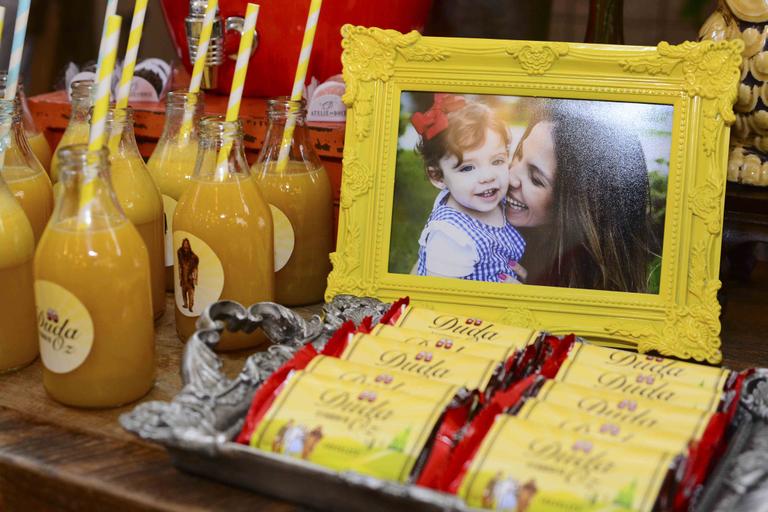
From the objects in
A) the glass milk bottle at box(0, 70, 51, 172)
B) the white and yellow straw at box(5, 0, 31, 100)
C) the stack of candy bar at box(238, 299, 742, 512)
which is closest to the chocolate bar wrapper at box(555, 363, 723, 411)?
the stack of candy bar at box(238, 299, 742, 512)

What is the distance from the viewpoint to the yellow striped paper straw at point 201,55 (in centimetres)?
108

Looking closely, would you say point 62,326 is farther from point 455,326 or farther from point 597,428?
point 597,428

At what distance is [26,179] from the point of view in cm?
109

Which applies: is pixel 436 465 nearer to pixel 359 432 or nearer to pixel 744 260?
pixel 359 432

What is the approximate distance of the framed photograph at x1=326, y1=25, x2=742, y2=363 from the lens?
1.03 metres

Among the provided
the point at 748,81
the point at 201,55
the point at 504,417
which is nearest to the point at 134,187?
the point at 201,55

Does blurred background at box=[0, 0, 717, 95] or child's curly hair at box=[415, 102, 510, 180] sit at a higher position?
blurred background at box=[0, 0, 717, 95]

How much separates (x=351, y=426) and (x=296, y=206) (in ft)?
1.57

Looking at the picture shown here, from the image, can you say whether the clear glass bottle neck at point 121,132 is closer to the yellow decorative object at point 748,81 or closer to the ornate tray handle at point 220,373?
the ornate tray handle at point 220,373

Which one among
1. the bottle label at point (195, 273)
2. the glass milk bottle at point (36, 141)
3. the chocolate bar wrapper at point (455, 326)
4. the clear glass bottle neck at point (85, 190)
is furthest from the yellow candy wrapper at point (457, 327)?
the glass milk bottle at point (36, 141)

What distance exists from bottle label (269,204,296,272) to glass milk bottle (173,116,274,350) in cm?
10

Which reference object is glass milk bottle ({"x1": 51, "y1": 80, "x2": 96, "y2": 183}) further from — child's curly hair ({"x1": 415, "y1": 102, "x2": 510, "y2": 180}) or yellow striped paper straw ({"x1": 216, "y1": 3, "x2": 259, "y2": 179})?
child's curly hair ({"x1": 415, "y1": 102, "x2": 510, "y2": 180})

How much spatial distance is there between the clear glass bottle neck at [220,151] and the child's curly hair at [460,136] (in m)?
0.22

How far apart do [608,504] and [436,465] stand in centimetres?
14
